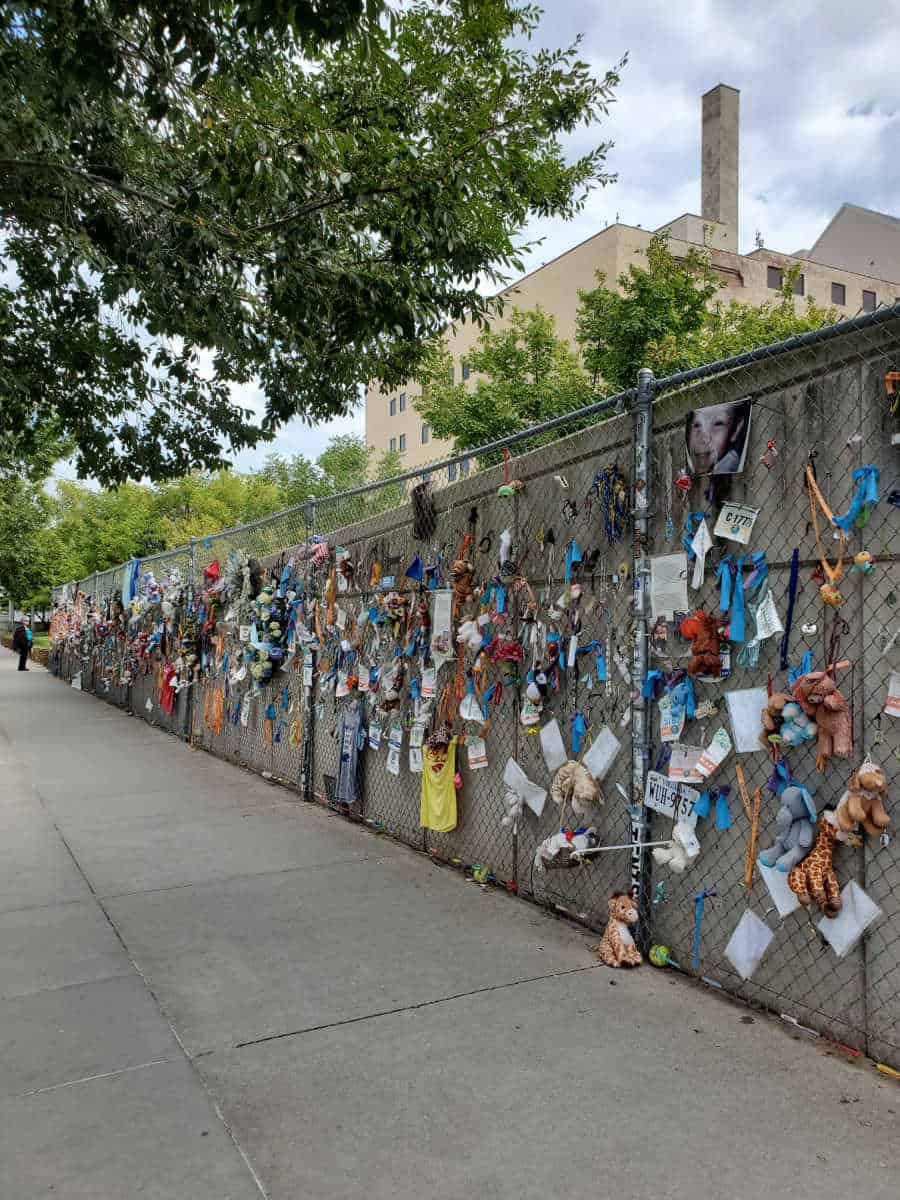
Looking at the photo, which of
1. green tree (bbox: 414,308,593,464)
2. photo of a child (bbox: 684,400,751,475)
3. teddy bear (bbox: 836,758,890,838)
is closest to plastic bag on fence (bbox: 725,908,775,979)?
teddy bear (bbox: 836,758,890,838)

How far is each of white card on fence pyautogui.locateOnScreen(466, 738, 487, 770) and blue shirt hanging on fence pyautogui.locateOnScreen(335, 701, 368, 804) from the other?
161 centimetres

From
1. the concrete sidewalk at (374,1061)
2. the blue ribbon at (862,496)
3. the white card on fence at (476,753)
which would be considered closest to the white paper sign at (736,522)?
the blue ribbon at (862,496)

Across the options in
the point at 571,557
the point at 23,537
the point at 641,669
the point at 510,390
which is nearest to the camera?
the point at 641,669

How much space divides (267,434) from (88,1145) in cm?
716

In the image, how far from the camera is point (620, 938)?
3.92 meters

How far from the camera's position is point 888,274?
45.8 meters

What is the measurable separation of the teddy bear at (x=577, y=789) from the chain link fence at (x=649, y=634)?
A: 72mm

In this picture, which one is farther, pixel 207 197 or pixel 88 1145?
pixel 207 197

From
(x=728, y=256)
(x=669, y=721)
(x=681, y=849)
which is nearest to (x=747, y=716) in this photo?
(x=669, y=721)

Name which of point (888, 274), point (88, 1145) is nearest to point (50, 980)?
point (88, 1145)

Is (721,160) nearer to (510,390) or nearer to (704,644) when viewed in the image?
(510,390)

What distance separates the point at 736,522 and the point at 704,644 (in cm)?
53

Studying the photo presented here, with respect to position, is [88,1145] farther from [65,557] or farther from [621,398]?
[65,557]

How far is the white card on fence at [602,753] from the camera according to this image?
4.18 m
